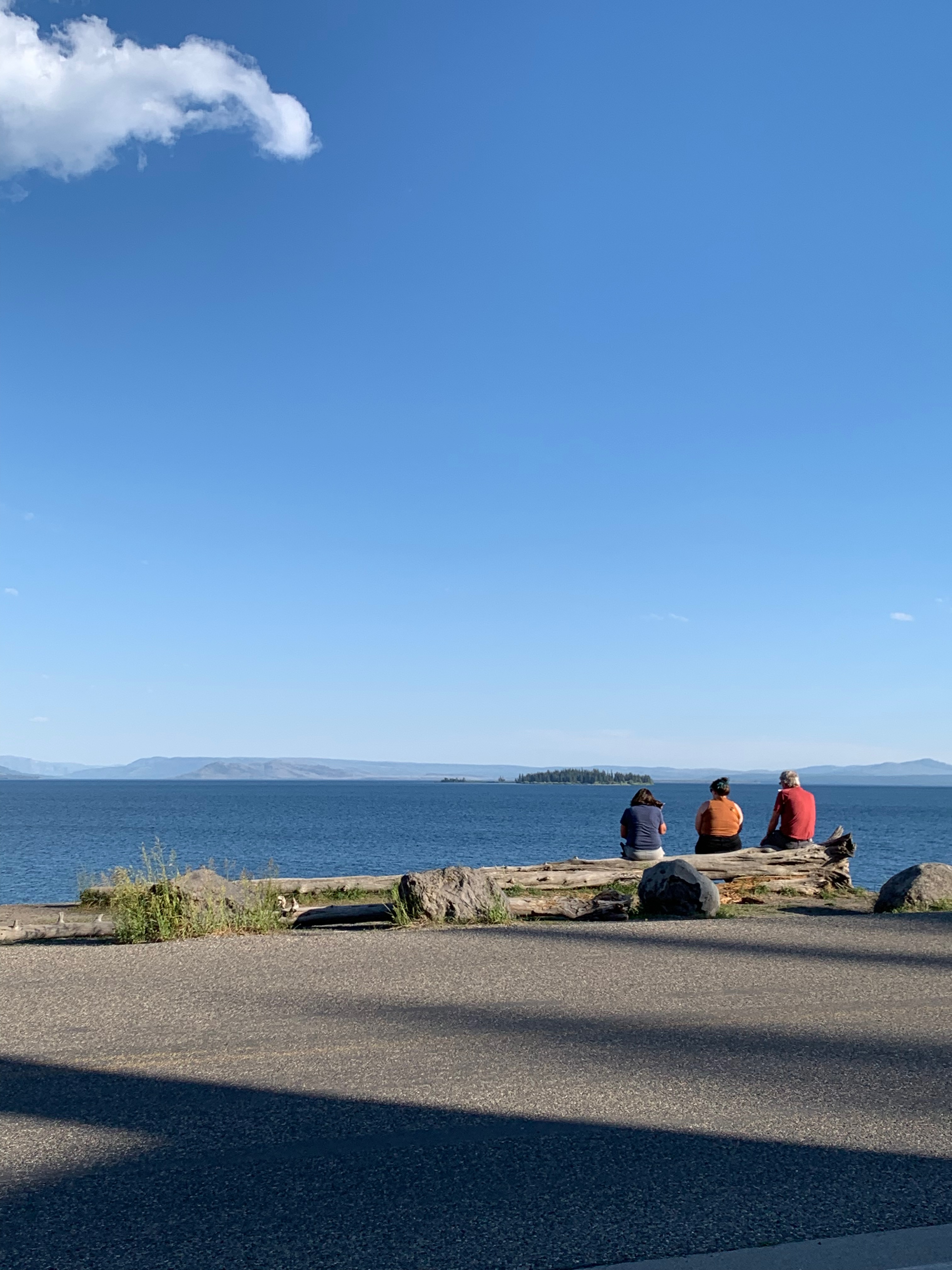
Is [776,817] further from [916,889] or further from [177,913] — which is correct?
[177,913]

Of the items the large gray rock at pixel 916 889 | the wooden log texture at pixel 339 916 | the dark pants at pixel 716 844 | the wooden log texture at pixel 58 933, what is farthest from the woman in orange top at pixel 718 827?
the wooden log texture at pixel 58 933

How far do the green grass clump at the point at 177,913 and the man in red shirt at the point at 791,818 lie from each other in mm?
7472

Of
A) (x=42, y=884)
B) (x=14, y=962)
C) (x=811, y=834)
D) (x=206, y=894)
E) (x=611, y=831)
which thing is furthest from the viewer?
(x=611, y=831)

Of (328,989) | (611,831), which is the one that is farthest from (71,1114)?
(611,831)

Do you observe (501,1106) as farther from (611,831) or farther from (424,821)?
(424,821)

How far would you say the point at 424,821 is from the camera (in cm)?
8144

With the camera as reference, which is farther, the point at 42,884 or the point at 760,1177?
the point at 42,884

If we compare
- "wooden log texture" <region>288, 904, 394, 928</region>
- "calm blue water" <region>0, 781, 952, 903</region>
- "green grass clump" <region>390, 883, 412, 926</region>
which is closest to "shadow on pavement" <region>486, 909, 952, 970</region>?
"green grass clump" <region>390, 883, 412, 926</region>

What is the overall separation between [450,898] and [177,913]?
2.92m

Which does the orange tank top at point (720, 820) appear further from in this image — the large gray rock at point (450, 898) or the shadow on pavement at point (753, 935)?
the large gray rock at point (450, 898)

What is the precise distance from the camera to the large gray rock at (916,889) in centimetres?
1248

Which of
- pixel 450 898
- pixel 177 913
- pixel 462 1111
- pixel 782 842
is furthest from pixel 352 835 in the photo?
pixel 462 1111

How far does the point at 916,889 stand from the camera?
1252 cm

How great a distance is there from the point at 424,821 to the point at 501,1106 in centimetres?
7774
